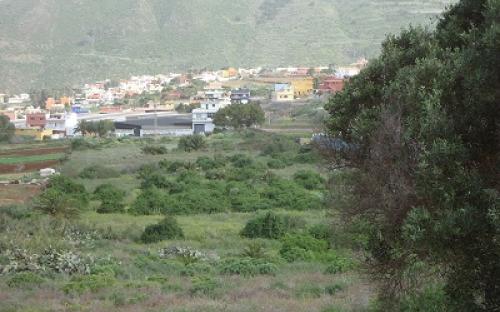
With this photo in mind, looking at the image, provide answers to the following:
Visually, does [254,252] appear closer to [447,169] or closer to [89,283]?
[89,283]

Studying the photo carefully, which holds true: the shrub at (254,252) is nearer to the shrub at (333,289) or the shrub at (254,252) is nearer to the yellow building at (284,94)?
the shrub at (333,289)

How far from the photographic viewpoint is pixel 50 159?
1764 inches

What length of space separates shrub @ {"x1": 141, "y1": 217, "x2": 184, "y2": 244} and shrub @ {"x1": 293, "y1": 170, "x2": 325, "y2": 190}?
11820 millimetres

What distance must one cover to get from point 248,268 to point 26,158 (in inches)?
1371

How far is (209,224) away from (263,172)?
14.0 meters

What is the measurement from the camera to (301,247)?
1756cm

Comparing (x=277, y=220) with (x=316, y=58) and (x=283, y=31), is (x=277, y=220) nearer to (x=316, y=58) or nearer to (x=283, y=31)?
(x=316, y=58)

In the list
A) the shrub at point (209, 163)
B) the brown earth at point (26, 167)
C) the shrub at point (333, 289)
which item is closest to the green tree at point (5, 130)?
the brown earth at point (26, 167)


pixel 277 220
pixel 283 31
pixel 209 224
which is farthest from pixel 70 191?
pixel 283 31

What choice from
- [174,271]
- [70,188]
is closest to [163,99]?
[70,188]

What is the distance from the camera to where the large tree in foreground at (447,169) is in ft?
19.0

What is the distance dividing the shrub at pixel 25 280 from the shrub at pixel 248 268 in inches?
153

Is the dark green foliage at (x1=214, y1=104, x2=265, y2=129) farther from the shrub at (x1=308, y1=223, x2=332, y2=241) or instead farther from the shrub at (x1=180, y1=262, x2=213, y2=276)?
the shrub at (x1=180, y1=262, x2=213, y2=276)

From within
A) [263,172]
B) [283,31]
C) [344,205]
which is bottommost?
[263,172]
